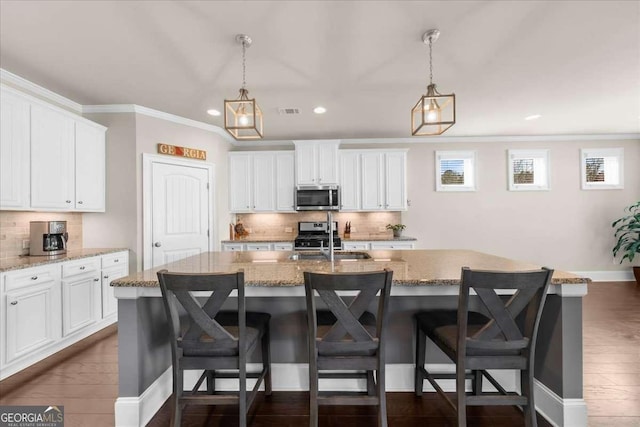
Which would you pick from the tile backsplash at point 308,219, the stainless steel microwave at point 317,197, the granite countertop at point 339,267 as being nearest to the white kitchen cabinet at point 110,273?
the granite countertop at point 339,267

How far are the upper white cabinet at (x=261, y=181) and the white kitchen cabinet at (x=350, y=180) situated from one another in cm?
90

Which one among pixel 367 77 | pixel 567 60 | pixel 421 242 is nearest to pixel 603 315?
pixel 421 242

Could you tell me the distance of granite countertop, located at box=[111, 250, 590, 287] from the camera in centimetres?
172

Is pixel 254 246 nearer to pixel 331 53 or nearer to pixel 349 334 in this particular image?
pixel 331 53

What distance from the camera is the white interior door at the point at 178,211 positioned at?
13.3 ft

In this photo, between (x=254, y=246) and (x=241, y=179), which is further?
(x=241, y=179)

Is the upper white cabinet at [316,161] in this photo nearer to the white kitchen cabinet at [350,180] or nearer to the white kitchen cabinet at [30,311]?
the white kitchen cabinet at [350,180]

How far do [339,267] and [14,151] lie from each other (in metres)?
3.22

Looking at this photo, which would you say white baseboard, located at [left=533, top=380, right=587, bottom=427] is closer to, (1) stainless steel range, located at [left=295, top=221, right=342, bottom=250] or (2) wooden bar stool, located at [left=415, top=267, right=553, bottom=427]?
(2) wooden bar stool, located at [left=415, top=267, right=553, bottom=427]

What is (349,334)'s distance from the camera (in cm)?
155

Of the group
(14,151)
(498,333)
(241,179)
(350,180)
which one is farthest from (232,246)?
(498,333)

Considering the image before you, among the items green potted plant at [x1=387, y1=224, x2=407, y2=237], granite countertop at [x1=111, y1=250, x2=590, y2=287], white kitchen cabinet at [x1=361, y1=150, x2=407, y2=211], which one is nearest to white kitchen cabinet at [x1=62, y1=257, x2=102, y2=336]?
granite countertop at [x1=111, y1=250, x2=590, y2=287]

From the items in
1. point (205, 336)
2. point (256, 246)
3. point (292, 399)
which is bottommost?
point (292, 399)

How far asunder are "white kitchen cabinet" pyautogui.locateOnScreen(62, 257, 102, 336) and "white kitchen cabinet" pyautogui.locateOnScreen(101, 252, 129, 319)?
7cm
